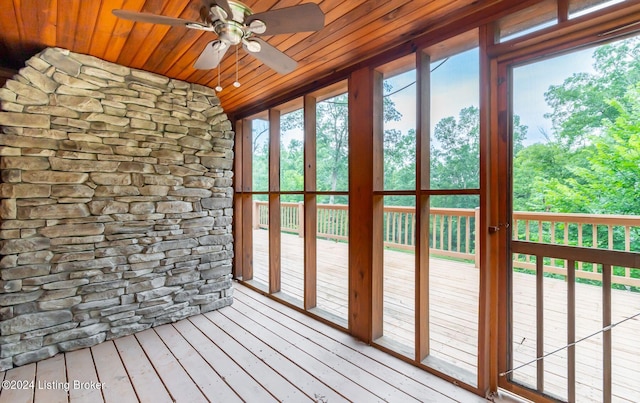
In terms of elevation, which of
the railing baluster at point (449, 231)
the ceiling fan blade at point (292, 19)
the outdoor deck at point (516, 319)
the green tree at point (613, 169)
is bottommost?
the outdoor deck at point (516, 319)

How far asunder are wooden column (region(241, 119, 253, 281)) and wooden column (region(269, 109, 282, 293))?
0.67 metres

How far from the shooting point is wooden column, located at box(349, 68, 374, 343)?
2.53m

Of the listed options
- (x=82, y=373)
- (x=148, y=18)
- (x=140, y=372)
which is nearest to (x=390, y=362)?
(x=140, y=372)

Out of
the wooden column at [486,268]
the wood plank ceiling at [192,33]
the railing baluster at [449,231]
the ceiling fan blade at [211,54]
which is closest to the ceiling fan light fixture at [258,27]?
the ceiling fan blade at [211,54]

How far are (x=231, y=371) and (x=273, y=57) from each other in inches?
89.1

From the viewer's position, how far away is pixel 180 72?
115 inches

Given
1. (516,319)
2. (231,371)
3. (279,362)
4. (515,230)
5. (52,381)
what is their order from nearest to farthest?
(52,381) → (231,371) → (279,362) → (516,319) → (515,230)

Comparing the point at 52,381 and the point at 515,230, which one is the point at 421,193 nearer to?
the point at 515,230

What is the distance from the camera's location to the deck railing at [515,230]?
1.77m

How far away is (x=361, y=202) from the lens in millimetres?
2613

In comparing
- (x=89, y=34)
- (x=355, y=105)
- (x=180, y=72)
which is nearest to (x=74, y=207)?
(x=89, y=34)

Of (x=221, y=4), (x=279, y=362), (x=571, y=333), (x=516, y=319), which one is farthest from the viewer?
(x=516, y=319)

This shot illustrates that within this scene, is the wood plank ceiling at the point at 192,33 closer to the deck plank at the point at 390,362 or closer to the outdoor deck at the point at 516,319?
the outdoor deck at the point at 516,319

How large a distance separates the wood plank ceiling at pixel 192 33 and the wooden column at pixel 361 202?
0.32 meters
